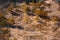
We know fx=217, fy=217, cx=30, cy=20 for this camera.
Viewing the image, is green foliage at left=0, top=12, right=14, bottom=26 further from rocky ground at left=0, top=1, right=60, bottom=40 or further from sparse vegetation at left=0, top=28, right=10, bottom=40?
sparse vegetation at left=0, top=28, right=10, bottom=40

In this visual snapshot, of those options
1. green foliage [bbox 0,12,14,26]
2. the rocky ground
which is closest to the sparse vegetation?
the rocky ground

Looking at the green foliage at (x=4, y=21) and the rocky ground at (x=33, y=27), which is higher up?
the green foliage at (x=4, y=21)

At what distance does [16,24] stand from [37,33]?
1.60 meters

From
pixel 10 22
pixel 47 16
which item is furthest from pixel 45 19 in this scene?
pixel 10 22

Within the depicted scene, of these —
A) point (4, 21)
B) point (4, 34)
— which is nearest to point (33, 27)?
point (4, 21)

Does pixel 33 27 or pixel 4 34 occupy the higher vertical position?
pixel 4 34

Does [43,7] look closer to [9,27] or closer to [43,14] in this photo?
[43,14]

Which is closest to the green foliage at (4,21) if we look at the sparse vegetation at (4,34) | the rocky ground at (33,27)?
the rocky ground at (33,27)

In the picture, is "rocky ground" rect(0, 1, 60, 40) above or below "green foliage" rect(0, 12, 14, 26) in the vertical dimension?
below

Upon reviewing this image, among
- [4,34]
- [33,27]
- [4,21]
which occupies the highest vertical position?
[4,21]

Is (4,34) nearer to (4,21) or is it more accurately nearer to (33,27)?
(4,21)

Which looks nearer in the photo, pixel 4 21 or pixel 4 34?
pixel 4 34

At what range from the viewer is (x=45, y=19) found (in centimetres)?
1284

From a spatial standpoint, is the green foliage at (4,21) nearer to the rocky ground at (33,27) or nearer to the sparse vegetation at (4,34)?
the rocky ground at (33,27)
